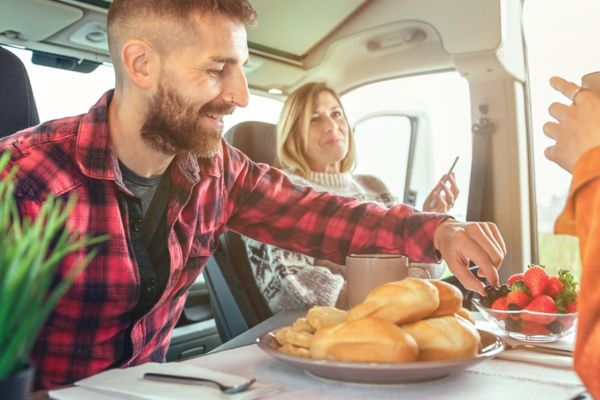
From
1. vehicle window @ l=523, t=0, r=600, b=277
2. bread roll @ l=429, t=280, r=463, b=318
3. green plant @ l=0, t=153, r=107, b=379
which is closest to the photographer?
green plant @ l=0, t=153, r=107, b=379

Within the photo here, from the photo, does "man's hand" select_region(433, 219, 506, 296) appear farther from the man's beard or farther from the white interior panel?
the white interior panel

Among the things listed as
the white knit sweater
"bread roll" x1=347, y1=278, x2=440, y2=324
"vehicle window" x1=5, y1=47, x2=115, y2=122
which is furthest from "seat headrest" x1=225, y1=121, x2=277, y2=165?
"bread roll" x1=347, y1=278, x2=440, y2=324

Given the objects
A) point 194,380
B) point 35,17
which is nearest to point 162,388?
point 194,380

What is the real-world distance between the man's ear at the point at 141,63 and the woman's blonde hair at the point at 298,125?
1326 millimetres

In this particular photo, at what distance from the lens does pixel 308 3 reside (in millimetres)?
2684

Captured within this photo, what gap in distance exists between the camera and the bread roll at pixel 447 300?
850mm

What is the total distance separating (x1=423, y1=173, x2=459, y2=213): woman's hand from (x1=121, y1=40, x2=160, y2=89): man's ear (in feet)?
5.30

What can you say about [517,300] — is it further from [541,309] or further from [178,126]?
[178,126]

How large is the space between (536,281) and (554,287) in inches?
1.3

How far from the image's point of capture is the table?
0.76m

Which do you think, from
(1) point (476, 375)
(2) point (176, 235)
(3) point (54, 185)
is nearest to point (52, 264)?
(1) point (476, 375)

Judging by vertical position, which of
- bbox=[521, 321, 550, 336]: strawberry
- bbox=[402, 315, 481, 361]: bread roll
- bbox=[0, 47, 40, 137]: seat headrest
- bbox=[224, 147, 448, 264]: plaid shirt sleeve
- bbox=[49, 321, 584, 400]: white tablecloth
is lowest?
bbox=[49, 321, 584, 400]: white tablecloth

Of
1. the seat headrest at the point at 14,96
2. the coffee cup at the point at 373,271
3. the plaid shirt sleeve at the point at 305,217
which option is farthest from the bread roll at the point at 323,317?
the seat headrest at the point at 14,96

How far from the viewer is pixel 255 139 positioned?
256 cm
